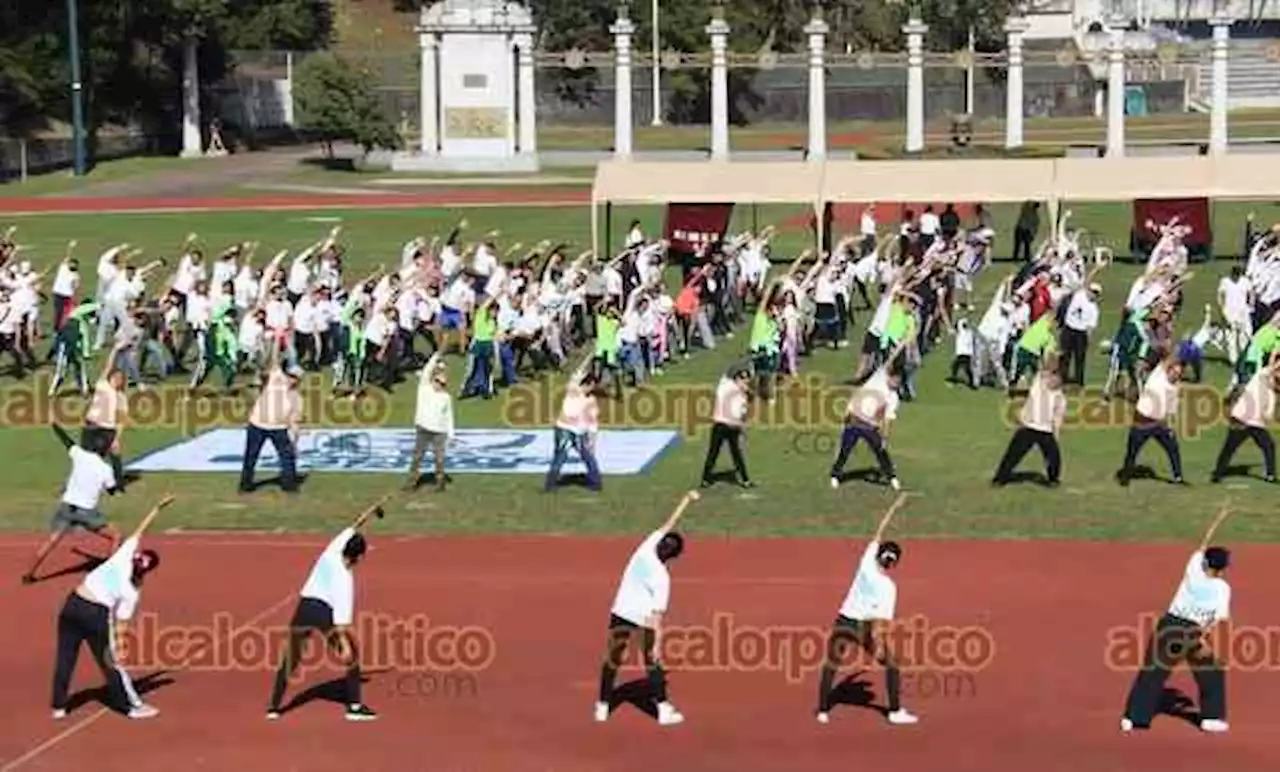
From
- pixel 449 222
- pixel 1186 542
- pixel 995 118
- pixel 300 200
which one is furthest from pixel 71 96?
pixel 1186 542

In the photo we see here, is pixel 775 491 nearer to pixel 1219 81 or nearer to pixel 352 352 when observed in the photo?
pixel 352 352

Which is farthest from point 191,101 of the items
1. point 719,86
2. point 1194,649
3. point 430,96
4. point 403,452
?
point 1194,649

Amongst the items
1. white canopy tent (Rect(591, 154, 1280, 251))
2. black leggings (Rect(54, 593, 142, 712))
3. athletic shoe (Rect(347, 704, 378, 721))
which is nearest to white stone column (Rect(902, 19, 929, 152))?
white canopy tent (Rect(591, 154, 1280, 251))

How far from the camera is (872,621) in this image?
15.4 meters

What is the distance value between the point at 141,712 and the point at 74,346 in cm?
1506

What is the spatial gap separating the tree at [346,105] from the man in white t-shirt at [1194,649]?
6013cm

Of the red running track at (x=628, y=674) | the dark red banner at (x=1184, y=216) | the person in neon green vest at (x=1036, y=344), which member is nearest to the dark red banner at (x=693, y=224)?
the dark red banner at (x=1184, y=216)

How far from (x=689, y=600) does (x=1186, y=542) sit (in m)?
5.48

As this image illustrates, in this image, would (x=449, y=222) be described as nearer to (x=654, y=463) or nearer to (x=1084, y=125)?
(x=654, y=463)

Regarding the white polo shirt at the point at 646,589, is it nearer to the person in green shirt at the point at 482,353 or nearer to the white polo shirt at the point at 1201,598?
the white polo shirt at the point at 1201,598

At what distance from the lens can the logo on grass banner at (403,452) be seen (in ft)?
86.4

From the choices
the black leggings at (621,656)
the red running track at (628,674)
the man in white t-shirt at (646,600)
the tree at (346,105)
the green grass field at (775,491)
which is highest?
the tree at (346,105)

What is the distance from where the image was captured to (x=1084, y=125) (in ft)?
309

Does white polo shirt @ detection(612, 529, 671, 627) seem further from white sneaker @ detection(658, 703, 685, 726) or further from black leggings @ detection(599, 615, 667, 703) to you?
white sneaker @ detection(658, 703, 685, 726)
